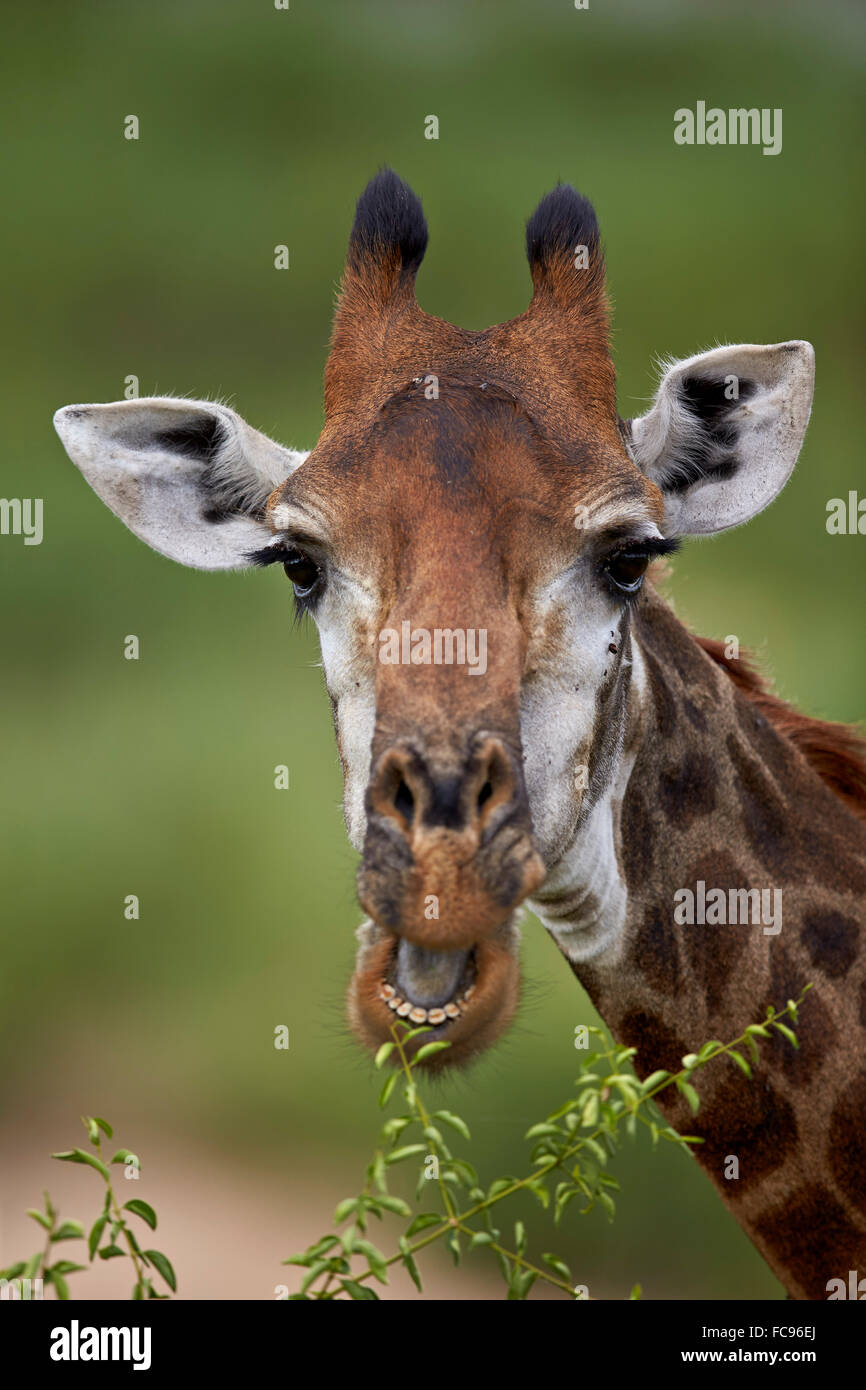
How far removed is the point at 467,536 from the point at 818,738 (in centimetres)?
268

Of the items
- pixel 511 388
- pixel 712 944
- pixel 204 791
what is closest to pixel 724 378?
pixel 511 388

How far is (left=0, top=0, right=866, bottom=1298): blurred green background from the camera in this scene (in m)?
15.5

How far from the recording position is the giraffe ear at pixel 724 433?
548cm

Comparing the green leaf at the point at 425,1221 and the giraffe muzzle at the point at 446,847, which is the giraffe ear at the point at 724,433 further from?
the green leaf at the point at 425,1221

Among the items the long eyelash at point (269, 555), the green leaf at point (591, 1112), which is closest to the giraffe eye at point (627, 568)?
the long eyelash at point (269, 555)

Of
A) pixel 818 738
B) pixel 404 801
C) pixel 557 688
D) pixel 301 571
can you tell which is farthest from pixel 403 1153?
pixel 818 738

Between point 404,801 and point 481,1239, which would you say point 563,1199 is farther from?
point 404,801

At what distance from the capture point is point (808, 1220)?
538cm

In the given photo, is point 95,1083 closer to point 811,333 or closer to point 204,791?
point 204,791

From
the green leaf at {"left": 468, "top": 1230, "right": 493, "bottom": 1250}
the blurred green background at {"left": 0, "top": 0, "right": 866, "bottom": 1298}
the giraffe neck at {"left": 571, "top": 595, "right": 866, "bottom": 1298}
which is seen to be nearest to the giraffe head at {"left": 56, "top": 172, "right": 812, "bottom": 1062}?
the giraffe neck at {"left": 571, "top": 595, "right": 866, "bottom": 1298}

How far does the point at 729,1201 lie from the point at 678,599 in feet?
39.8

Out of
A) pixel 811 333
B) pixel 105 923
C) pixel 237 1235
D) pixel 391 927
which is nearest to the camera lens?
pixel 391 927

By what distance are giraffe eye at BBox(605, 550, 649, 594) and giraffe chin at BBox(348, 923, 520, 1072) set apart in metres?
1.37

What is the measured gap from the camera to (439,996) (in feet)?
13.8
